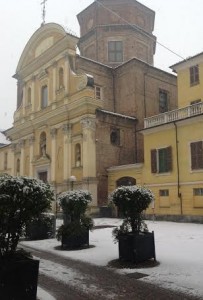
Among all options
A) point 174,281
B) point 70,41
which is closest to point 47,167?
point 70,41

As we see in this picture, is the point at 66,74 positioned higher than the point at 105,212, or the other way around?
the point at 66,74

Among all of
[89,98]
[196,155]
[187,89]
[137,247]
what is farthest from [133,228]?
[89,98]

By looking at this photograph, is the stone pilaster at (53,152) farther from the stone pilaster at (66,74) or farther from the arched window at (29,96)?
the arched window at (29,96)

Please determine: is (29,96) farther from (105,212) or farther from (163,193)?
(163,193)

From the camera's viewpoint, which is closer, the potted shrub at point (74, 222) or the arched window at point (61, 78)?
the potted shrub at point (74, 222)

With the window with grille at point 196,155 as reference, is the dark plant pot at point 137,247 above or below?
below

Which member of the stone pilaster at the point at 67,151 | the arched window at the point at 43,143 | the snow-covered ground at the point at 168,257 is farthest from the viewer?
the arched window at the point at 43,143

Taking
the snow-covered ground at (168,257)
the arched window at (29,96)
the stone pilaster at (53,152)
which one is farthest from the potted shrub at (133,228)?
the arched window at (29,96)

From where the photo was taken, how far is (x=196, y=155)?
23.1m

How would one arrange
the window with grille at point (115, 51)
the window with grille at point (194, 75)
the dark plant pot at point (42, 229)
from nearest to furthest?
the dark plant pot at point (42, 229) < the window with grille at point (194, 75) < the window with grille at point (115, 51)

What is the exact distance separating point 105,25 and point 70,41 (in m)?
7.52

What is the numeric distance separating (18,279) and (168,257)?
5770 millimetres

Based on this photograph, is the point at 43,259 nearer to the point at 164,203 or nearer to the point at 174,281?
the point at 174,281

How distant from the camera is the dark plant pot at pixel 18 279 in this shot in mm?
5906
